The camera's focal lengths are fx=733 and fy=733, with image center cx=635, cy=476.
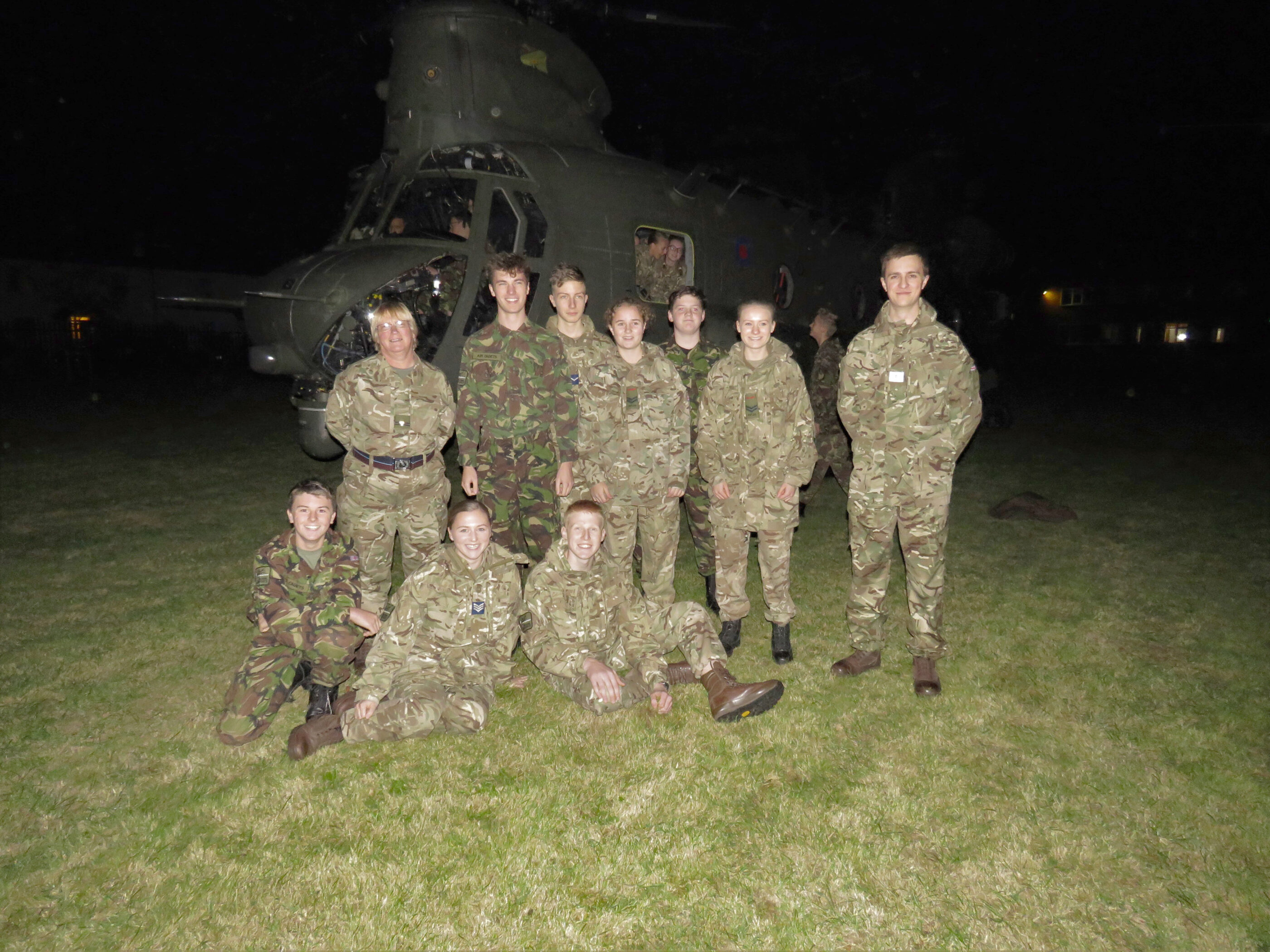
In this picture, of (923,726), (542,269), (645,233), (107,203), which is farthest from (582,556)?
(107,203)

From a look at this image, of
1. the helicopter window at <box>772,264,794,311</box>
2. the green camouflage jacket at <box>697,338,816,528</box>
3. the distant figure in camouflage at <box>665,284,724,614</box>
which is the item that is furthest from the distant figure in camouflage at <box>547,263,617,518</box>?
the helicopter window at <box>772,264,794,311</box>

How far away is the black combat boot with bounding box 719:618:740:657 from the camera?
450 centimetres

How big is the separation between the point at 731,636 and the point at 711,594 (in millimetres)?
751

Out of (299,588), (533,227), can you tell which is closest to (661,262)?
(533,227)

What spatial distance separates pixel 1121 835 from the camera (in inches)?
113

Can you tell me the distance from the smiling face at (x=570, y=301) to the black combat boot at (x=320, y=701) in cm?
256

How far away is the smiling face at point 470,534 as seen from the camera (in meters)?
3.69

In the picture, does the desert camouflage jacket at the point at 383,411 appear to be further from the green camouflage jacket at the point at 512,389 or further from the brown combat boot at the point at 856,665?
the brown combat boot at the point at 856,665

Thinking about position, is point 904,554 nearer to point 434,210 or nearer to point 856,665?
point 856,665

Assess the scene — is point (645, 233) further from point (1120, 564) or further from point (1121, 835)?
point (1121, 835)

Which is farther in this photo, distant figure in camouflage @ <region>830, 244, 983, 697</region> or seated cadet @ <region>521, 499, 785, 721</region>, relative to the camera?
distant figure in camouflage @ <region>830, 244, 983, 697</region>

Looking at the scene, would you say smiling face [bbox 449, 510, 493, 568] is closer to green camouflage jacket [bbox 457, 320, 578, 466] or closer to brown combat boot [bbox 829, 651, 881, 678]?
green camouflage jacket [bbox 457, 320, 578, 466]

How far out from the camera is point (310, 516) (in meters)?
3.70

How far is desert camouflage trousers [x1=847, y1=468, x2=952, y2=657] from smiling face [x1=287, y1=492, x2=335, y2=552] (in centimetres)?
280
